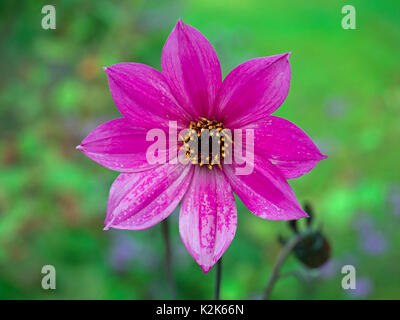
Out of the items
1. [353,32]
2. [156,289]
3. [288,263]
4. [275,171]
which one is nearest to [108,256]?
[156,289]

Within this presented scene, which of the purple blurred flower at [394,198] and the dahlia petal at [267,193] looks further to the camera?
the purple blurred flower at [394,198]

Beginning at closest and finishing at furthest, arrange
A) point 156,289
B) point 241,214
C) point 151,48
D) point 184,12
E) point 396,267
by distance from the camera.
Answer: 1. point 156,289
2. point 241,214
3. point 396,267
4. point 151,48
5. point 184,12

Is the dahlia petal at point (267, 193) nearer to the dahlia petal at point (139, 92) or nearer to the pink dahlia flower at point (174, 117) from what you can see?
the pink dahlia flower at point (174, 117)

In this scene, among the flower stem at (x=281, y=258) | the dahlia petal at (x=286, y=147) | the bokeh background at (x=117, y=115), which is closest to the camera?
the dahlia petal at (x=286, y=147)

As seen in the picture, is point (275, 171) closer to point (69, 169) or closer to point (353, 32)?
point (69, 169)

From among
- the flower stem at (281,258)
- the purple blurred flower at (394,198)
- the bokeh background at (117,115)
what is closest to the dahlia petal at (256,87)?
the flower stem at (281,258)

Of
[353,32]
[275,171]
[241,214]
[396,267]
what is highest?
[353,32]
